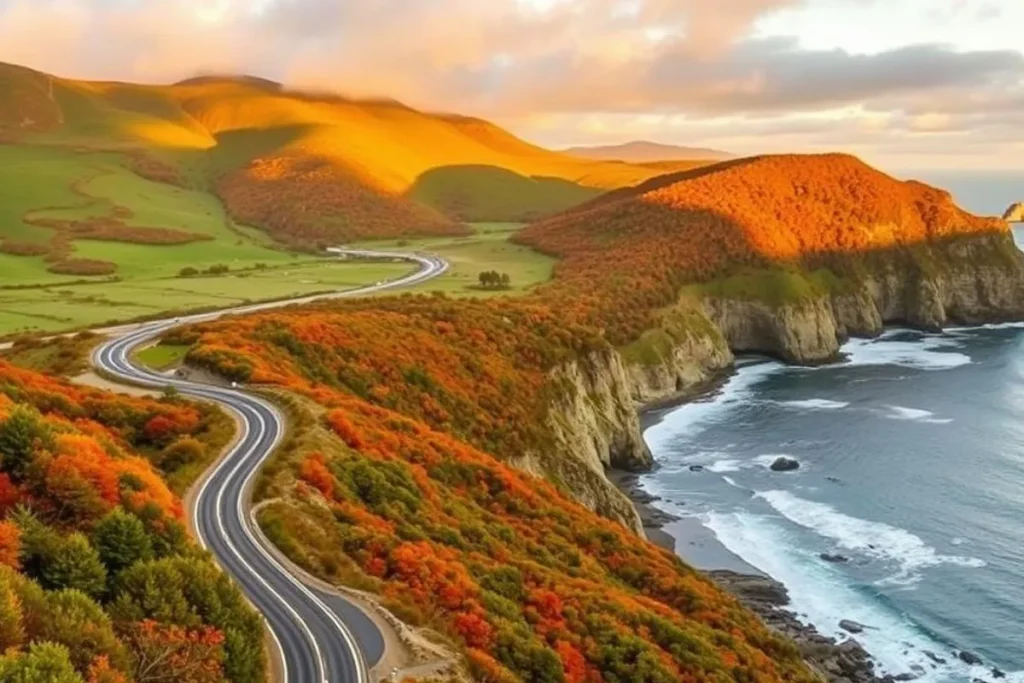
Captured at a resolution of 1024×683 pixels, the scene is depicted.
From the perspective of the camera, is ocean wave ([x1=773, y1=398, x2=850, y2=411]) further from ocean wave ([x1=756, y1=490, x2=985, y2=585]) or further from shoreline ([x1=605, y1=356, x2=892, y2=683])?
shoreline ([x1=605, y1=356, x2=892, y2=683])

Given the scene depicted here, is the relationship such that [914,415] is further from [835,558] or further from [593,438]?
[835,558]

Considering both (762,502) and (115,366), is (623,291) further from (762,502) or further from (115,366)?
(115,366)

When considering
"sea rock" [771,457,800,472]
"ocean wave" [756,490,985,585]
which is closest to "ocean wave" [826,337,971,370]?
"sea rock" [771,457,800,472]

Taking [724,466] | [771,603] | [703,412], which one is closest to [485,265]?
[703,412]

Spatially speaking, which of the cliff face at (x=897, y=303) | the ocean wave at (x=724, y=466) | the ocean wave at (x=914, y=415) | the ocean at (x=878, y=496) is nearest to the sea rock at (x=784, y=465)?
the ocean at (x=878, y=496)

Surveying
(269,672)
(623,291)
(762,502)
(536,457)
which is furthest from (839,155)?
(269,672)
